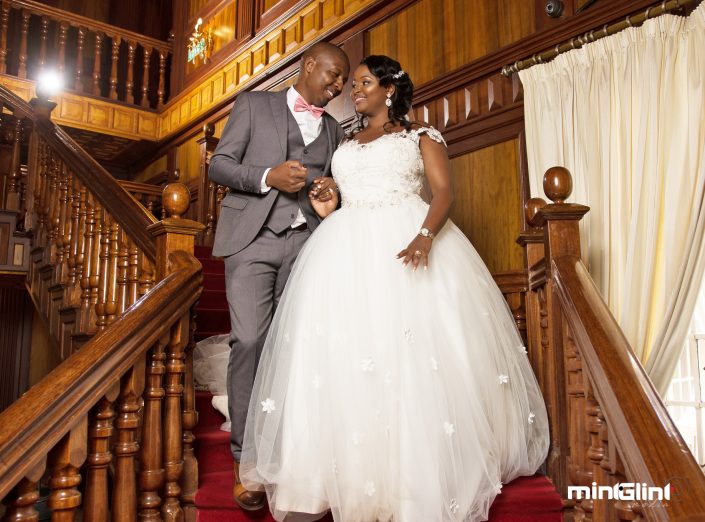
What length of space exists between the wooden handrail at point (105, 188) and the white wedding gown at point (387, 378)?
3.67 ft

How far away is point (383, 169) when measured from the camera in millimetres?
2455

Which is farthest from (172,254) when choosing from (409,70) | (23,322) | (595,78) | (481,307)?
(23,322)

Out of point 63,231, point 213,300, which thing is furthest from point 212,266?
point 63,231

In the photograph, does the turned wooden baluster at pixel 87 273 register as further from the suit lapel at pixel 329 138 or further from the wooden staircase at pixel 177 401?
the suit lapel at pixel 329 138

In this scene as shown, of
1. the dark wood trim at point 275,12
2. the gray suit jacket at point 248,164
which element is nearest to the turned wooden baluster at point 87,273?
the gray suit jacket at point 248,164

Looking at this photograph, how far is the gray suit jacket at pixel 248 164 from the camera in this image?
7.41ft

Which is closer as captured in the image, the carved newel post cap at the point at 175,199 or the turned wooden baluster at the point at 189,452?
the turned wooden baluster at the point at 189,452

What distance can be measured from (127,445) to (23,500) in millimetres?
420

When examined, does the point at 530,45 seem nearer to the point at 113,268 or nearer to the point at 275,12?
the point at 113,268

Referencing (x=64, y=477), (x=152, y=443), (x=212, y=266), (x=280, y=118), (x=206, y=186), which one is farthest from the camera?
(x=206, y=186)

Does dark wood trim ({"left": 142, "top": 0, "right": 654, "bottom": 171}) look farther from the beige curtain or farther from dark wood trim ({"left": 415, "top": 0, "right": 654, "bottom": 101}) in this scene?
the beige curtain

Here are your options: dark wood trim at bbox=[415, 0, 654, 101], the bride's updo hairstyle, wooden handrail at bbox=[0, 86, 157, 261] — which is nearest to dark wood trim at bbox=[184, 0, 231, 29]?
wooden handrail at bbox=[0, 86, 157, 261]

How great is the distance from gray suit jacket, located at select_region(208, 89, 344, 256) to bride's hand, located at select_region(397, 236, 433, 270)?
1.59 feet

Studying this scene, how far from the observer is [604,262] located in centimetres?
358
